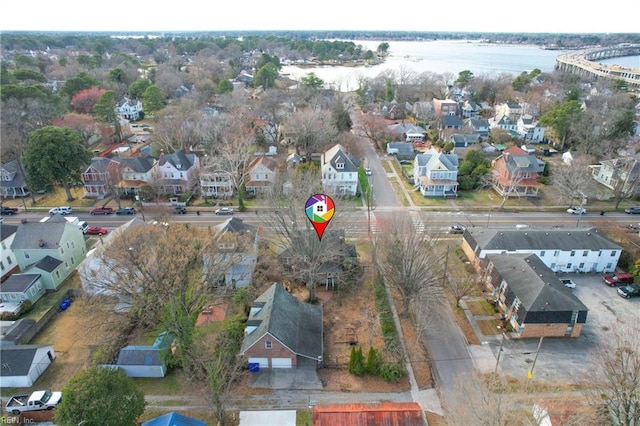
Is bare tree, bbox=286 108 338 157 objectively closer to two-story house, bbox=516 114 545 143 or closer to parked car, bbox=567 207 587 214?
parked car, bbox=567 207 587 214

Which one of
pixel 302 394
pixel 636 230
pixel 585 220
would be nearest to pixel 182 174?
pixel 302 394

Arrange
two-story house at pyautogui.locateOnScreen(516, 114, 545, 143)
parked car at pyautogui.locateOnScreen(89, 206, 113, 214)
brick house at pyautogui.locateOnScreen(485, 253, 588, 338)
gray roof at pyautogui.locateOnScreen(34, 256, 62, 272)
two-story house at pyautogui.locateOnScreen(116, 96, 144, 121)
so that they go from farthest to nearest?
two-story house at pyautogui.locateOnScreen(116, 96, 144, 121)
two-story house at pyautogui.locateOnScreen(516, 114, 545, 143)
parked car at pyautogui.locateOnScreen(89, 206, 113, 214)
gray roof at pyautogui.locateOnScreen(34, 256, 62, 272)
brick house at pyautogui.locateOnScreen(485, 253, 588, 338)

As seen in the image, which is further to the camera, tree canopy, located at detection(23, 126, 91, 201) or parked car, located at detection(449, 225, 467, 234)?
tree canopy, located at detection(23, 126, 91, 201)

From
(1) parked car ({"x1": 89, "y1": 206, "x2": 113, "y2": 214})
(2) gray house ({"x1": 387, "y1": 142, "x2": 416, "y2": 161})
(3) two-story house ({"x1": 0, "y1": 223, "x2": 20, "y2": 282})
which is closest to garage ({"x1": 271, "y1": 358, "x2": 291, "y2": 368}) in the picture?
(3) two-story house ({"x1": 0, "y1": 223, "x2": 20, "y2": 282})

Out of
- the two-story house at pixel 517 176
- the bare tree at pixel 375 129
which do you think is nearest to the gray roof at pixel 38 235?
the two-story house at pixel 517 176

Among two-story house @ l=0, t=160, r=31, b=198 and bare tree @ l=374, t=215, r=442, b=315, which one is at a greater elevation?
bare tree @ l=374, t=215, r=442, b=315

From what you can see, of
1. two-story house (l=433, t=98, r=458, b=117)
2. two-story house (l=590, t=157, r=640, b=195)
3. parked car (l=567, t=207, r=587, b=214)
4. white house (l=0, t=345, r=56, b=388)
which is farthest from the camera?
two-story house (l=433, t=98, r=458, b=117)

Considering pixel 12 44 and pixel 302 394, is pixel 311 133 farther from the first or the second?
pixel 12 44

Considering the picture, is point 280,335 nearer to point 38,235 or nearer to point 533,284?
point 533,284
